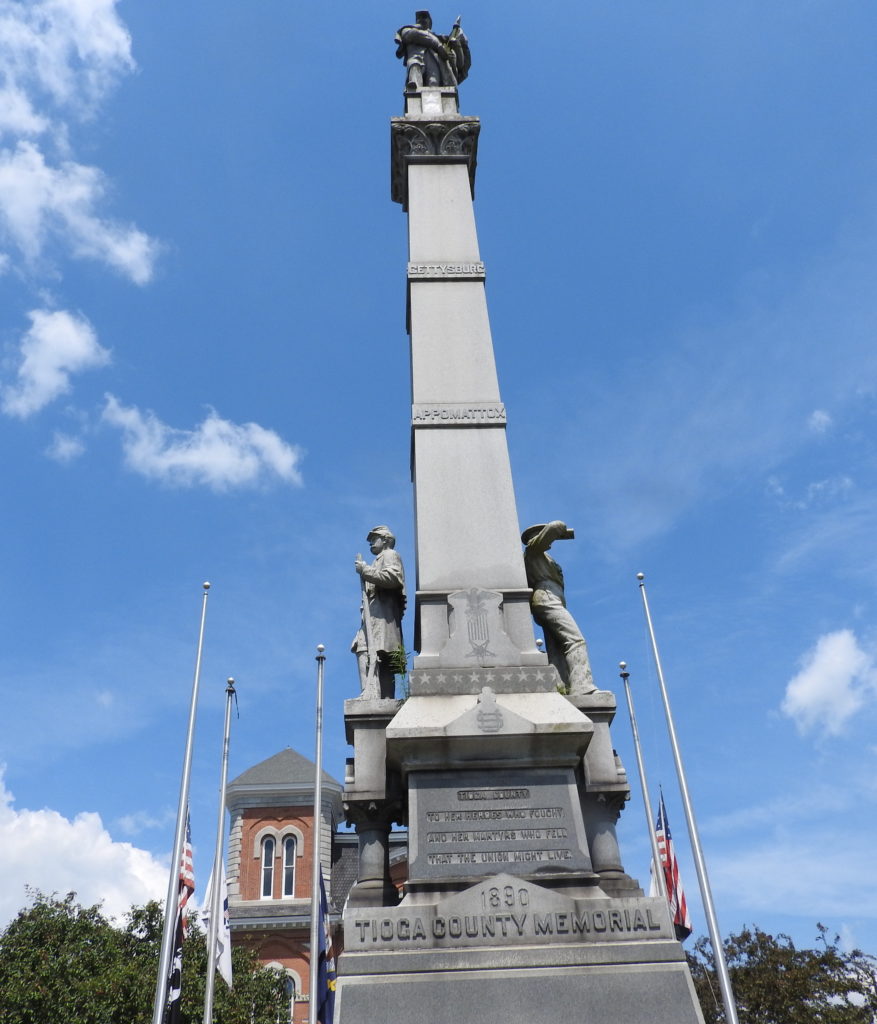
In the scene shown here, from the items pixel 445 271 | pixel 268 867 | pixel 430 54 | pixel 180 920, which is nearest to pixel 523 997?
pixel 445 271

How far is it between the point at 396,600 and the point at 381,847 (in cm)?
259

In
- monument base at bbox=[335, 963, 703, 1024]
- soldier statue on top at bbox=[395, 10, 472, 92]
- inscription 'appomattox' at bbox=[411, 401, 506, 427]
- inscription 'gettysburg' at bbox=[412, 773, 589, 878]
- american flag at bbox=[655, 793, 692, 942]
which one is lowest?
monument base at bbox=[335, 963, 703, 1024]

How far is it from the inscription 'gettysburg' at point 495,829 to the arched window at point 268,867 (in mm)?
37534

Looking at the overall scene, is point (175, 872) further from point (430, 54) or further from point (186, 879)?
point (430, 54)

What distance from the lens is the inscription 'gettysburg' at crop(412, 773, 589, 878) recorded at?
6.92 metres

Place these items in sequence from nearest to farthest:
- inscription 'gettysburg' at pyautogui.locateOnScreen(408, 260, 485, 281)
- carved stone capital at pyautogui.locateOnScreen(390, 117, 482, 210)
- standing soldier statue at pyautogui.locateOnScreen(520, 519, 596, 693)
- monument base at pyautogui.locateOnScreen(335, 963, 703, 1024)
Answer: monument base at pyautogui.locateOnScreen(335, 963, 703, 1024) < standing soldier statue at pyautogui.locateOnScreen(520, 519, 596, 693) < inscription 'gettysburg' at pyautogui.locateOnScreen(408, 260, 485, 281) < carved stone capital at pyautogui.locateOnScreen(390, 117, 482, 210)

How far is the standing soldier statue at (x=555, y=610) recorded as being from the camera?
28.2 feet

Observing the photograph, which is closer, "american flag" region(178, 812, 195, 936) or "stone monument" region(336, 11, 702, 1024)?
"stone monument" region(336, 11, 702, 1024)

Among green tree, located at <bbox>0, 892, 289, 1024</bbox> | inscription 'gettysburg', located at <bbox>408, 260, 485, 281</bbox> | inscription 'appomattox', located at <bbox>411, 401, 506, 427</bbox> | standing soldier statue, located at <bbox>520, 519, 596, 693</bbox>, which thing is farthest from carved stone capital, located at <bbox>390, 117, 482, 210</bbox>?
green tree, located at <bbox>0, 892, 289, 1024</bbox>

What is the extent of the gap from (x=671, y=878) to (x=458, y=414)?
431 inches

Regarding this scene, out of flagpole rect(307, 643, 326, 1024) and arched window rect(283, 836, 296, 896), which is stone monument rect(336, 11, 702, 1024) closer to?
flagpole rect(307, 643, 326, 1024)

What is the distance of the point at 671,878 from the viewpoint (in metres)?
15.9

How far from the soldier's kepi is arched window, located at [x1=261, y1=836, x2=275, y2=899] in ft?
119

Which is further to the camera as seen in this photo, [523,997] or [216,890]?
[216,890]
